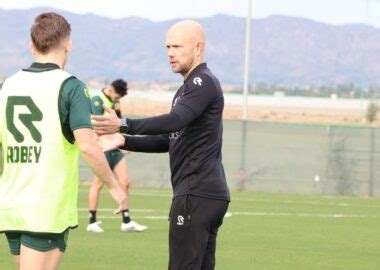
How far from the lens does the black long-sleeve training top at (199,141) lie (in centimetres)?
788

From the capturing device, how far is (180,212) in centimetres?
808

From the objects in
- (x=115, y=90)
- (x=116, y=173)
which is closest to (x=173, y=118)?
(x=115, y=90)

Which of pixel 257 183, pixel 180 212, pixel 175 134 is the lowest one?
pixel 257 183

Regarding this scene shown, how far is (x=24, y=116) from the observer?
6941 millimetres

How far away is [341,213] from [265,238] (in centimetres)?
574

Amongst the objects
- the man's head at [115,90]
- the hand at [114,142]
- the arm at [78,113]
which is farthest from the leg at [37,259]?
the man's head at [115,90]

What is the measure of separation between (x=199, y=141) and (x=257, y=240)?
829 centimetres

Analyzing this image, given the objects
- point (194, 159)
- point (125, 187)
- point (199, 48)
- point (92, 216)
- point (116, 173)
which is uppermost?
point (199, 48)

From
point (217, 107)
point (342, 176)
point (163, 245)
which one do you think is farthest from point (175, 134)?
point (342, 176)

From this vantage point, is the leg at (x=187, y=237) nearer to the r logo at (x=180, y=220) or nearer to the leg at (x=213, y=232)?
the r logo at (x=180, y=220)

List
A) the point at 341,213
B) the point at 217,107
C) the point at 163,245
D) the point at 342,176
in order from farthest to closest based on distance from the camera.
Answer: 1. the point at 342,176
2. the point at 341,213
3. the point at 163,245
4. the point at 217,107

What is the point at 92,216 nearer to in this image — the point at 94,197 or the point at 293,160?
the point at 94,197

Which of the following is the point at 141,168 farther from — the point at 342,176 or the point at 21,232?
the point at 21,232

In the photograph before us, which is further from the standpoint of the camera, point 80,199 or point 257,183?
point 257,183
